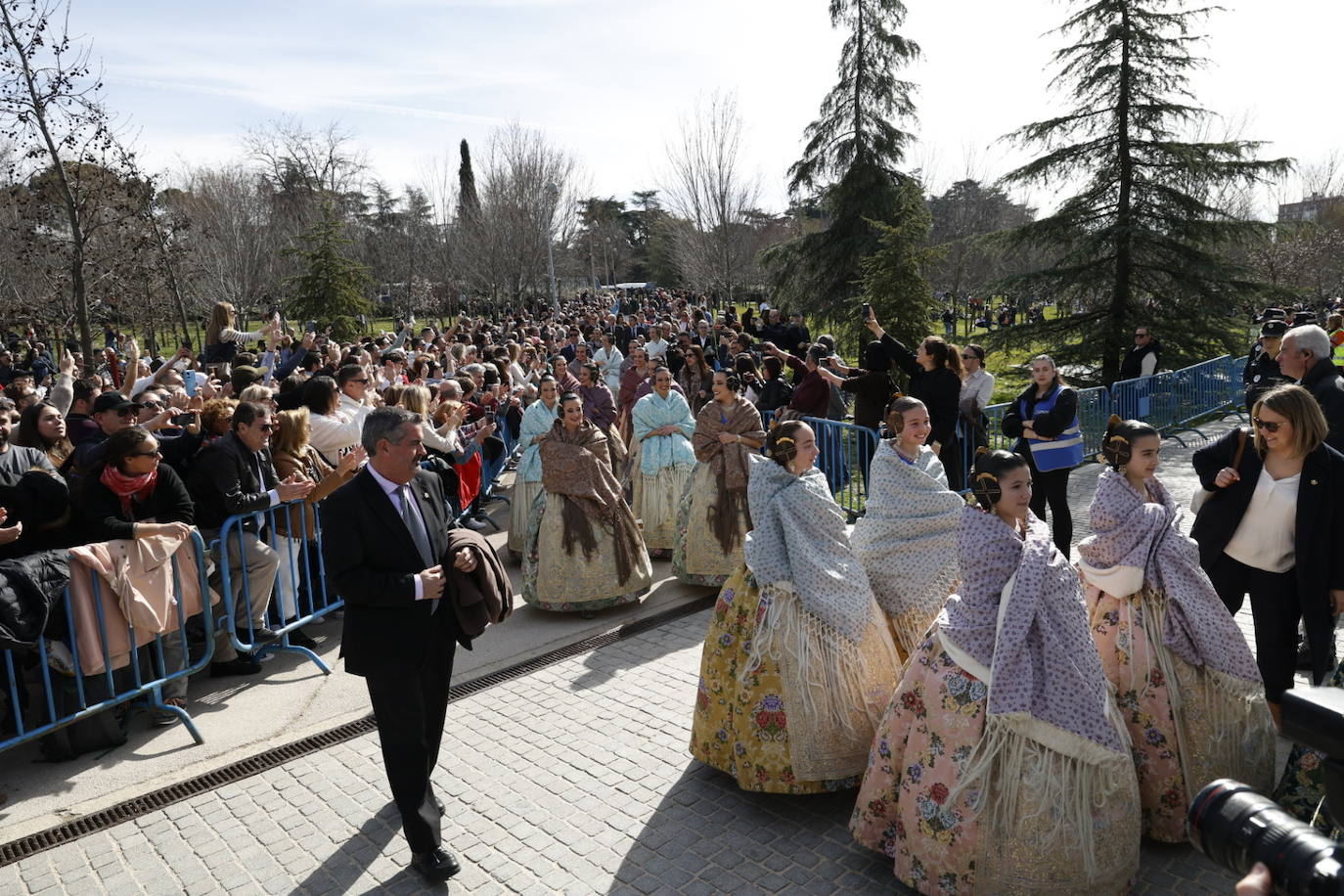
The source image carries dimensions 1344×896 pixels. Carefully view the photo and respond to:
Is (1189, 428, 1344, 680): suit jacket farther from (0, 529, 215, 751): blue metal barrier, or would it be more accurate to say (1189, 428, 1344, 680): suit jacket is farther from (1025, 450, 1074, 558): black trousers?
(0, 529, 215, 751): blue metal barrier

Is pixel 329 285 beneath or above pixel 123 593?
above

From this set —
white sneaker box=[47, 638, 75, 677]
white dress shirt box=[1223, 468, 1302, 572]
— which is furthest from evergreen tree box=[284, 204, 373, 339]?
white dress shirt box=[1223, 468, 1302, 572]

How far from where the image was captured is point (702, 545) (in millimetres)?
7656

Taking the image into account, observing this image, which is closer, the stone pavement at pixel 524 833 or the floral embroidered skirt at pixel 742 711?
the stone pavement at pixel 524 833

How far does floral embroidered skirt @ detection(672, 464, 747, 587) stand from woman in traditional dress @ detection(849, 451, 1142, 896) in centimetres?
400

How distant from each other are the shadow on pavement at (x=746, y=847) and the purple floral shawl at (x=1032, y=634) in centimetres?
104

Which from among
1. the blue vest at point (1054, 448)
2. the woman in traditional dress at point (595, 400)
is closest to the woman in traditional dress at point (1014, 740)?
the blue vest at point (1054, 448)

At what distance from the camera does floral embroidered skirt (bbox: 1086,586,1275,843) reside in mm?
3836

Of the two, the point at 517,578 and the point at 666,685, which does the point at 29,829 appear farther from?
the point at 517,578

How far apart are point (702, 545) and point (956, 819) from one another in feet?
14.2

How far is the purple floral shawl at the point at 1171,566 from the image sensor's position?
→ 390cm

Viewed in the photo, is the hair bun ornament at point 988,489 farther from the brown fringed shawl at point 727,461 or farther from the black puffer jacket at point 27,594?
the black puffer jacket at point 27,594

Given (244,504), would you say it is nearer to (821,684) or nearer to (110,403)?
(110,403)

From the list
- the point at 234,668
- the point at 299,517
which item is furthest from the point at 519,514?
the point at 234,668
